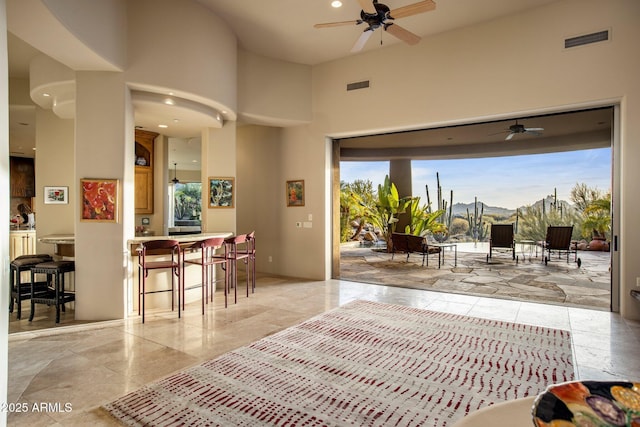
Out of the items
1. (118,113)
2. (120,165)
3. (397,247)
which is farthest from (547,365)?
(397,247)

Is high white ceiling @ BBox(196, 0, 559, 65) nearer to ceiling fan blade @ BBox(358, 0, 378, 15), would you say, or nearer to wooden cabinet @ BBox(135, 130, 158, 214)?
ceiling fan blade @ BBox(358, 0, 378, 15)

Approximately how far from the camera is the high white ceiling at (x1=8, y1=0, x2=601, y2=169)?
5211 millimetres

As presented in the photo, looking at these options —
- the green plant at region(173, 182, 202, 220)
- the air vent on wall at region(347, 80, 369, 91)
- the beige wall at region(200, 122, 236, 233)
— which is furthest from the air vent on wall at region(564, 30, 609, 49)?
the green plant at region(173, 182, 202, 220)

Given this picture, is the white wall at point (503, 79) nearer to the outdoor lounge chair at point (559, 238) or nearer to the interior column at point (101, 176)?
the interior column at point (101, 176)

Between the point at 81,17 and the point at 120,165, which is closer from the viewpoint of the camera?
the point at 81,17

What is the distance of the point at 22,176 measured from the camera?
995cm

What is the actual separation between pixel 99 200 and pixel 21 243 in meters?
4.76

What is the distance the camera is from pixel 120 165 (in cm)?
477

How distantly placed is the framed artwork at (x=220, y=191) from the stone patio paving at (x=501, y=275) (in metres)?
3.08

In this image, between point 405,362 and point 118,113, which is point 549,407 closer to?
point 405,362

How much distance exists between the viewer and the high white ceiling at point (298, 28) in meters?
5.21

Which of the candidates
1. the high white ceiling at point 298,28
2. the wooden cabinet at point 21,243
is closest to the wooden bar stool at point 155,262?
the high white ceiling at point 298,28

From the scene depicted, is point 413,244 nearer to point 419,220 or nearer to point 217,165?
point 419,220

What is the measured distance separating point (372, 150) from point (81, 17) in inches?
384
